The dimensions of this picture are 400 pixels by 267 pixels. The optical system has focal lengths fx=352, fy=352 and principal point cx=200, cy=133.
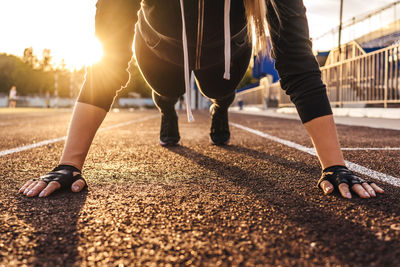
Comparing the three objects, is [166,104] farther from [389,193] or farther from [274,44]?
[389,193]

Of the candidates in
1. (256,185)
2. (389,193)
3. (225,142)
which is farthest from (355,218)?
(225,142)

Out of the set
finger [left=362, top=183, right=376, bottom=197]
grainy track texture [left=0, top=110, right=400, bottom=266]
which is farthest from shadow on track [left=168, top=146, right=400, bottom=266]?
finger [left=362, top=183, right=376, bottom=197]

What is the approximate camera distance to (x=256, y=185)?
1.79 m

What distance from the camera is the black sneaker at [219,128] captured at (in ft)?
11.7

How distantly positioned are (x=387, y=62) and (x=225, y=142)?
261 inches

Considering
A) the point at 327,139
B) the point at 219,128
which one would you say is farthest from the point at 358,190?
the point at 219,128

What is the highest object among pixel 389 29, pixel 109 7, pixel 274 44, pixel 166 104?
pixel 389 29

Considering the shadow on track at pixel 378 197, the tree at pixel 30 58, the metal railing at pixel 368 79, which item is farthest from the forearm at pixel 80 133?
the tree at pixel 30 58

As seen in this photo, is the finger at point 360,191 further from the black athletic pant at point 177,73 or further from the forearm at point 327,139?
the black athletic pant at point 177,73

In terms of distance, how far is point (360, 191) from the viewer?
1.50m

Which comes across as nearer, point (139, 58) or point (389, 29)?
point (139, 58)

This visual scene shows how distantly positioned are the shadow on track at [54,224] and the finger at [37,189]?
1.2 inches

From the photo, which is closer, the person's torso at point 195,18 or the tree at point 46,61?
the person's torso at point 195,18

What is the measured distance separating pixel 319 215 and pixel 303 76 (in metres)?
0.74
